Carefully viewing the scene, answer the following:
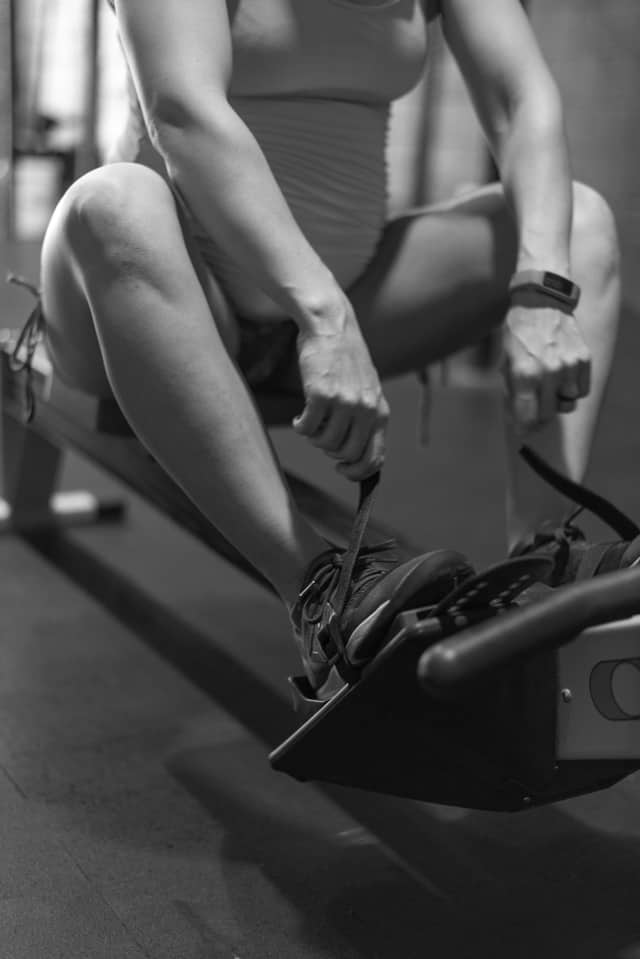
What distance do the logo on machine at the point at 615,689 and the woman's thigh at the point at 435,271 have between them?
1.65 ft

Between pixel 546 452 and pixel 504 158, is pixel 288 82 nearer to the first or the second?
pixel 504 158

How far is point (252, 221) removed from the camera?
88cm

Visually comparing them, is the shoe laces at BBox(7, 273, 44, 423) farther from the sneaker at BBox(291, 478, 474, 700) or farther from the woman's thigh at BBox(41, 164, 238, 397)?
the sneaker at BBox(291, 478, 474, 700)

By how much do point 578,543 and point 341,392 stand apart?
27 centimetres

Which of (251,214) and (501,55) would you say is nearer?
(251,214)

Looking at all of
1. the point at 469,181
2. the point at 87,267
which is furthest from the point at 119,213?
the point at 469,181

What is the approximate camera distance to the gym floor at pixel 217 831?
83 centimetres

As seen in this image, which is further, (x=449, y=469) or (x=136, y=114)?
(x=449, y=469)

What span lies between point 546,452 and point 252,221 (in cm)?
37

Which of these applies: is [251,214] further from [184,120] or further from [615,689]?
[615,689]

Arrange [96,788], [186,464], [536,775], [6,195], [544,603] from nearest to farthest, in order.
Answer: [544,603] < [536,775] < [186,464] < [96,788] < [6,195]

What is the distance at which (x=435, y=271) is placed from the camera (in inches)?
46.1

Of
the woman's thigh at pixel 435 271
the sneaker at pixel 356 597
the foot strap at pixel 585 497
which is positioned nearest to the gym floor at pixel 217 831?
the sneaker at pixel 356 597

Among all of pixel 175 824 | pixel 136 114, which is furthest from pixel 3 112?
pixel 175 824
